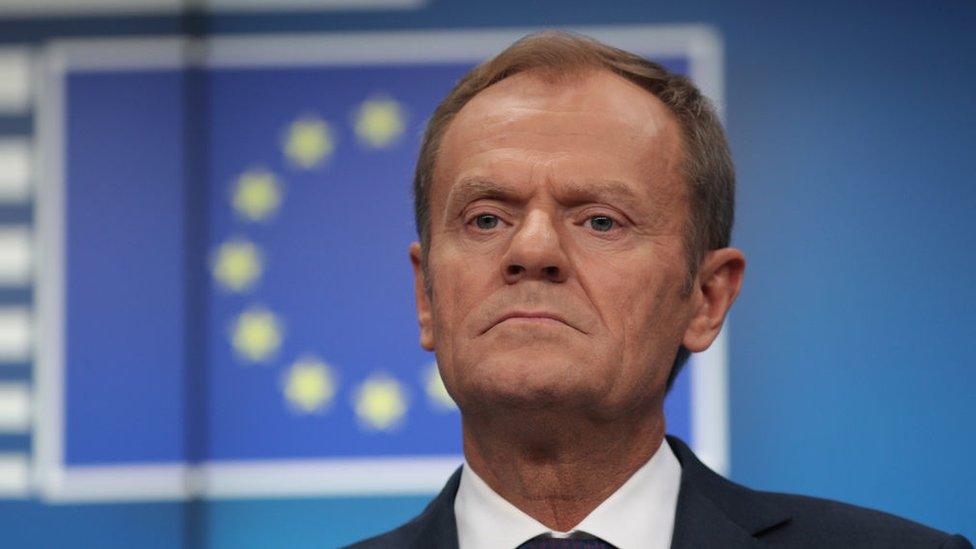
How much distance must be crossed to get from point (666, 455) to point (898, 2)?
64.0 inches

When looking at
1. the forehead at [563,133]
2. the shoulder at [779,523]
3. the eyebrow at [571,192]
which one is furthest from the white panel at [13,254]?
the shoulder at [779,523]

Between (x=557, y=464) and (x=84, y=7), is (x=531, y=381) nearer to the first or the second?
(x=557, y=464)

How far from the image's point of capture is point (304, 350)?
3.30 meters

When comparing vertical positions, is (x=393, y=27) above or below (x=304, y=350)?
above

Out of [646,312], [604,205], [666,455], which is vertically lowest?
[666,455]

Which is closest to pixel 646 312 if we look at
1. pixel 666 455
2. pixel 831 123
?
pixel 666 455

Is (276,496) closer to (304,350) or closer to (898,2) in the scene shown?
(304,350)

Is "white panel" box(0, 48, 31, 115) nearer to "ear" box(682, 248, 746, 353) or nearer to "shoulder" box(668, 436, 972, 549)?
"ear" box(682, 248, 746, 353)

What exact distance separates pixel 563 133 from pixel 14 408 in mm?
1802

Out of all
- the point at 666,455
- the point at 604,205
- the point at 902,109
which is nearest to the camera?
the point at 604,205

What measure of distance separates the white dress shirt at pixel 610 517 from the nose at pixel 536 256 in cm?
33

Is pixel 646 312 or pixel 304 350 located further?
pixel 304 350

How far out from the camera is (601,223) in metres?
1.97

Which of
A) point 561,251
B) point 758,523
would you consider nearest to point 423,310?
point 561,251
